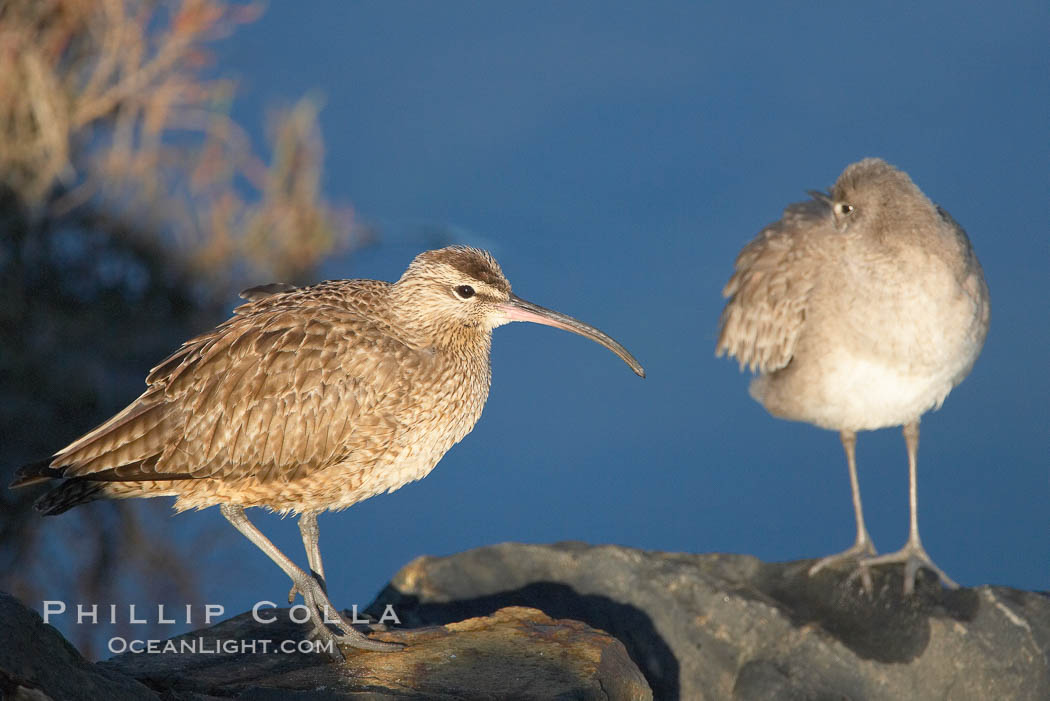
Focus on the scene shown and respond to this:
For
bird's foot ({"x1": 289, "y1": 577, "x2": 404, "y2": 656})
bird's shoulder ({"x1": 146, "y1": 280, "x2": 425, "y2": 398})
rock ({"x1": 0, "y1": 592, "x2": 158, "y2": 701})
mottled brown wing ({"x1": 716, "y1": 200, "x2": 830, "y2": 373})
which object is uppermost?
mottled brown wing ({"x1": 716, "y1": 200, "x2": 830, "y2": 373})

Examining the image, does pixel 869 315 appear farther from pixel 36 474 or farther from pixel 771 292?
pixel 36 474

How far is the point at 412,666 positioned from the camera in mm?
4719

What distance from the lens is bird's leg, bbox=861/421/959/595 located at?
21.4 feet

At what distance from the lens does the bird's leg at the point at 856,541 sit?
21.6ft

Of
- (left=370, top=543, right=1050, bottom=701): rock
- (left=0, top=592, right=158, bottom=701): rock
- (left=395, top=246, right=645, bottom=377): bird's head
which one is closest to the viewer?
(left=0, top=592, right=158, bottom=701): rock

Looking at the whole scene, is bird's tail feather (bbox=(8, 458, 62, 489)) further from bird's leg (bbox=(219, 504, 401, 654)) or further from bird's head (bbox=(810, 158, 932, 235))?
bird's head (bbox=(810, 158, 932, 235))

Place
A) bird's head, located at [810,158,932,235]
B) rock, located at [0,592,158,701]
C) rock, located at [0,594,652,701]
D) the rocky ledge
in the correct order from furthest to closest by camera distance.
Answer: bird's head, located at [810,158,932,235]
the rocky ledge
rock, located at [0,594,652,701]
rock, located at [0,592,158,701]

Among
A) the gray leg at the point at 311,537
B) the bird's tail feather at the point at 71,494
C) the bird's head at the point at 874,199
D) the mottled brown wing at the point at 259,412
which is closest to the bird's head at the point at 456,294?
the mottled brown wing at the point at 259,412

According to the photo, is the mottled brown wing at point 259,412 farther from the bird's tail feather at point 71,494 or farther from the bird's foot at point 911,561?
the bird's foot at point 911,561

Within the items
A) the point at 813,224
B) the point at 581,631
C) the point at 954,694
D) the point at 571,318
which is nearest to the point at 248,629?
the point at 581,631

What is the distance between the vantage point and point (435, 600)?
6395 mm

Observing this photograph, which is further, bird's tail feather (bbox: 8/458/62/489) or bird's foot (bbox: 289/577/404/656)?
bird's foot (bbox: 289/577/404/656)

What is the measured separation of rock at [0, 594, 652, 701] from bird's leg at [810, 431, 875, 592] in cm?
221

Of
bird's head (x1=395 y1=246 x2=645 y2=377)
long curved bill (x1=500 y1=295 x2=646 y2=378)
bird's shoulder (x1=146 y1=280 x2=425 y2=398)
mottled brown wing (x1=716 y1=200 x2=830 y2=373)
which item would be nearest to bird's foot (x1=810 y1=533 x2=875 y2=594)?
mottled brown wing (x1=716 y1=200 x2=830 y2=373)
